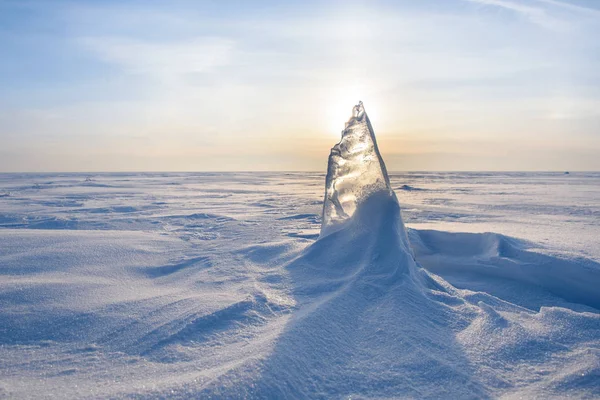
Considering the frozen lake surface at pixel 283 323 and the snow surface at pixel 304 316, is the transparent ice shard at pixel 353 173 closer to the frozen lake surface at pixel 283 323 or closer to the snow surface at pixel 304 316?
the snow surface at pixel 304 316

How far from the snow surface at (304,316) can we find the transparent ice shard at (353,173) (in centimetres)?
13

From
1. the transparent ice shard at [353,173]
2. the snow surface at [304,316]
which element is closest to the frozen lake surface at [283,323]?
the snow surface at [304,316]

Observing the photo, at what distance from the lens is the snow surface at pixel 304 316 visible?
1.93m

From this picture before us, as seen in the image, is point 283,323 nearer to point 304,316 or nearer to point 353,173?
point 304,316

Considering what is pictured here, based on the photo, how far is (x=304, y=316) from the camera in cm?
256

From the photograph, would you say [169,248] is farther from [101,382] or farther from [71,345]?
[101,382]

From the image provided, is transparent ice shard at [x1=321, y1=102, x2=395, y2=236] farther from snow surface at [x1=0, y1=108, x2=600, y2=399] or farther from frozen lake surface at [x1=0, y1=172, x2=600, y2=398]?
frozen lake surface at [x1=0, y1=172, x2=600, y2=398]

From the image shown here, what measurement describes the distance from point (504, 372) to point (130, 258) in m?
3.60

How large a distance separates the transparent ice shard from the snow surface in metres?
0.13

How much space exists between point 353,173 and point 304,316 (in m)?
2.36

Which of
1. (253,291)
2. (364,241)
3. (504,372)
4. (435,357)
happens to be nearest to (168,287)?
(253,291)

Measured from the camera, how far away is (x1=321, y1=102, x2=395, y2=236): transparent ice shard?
4.26 meters

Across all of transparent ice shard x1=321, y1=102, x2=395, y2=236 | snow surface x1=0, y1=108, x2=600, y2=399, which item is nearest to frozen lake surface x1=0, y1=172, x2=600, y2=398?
snow surface x1=0, y1=108, x2=600, y2=399

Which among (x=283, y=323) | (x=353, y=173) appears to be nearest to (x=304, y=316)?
(x=283, y=323)
